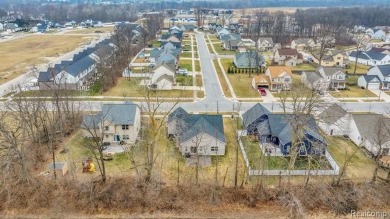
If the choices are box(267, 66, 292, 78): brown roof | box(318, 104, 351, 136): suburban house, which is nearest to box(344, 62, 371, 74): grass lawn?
box(267, 66, 292, 78): brown roof

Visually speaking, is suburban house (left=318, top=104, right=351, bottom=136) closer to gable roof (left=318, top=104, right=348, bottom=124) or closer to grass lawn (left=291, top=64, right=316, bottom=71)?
gable roof (left=318, top=104, right=348, bottom=124)

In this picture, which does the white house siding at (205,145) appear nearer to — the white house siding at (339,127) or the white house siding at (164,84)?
the white house siding at (339,127)

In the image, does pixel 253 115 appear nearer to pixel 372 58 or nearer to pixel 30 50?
pixel 372 58

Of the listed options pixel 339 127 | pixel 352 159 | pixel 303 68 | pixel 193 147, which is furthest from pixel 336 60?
pixel 193 147

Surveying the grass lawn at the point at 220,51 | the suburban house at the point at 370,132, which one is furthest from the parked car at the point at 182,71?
the suburban house at the point at 370,132

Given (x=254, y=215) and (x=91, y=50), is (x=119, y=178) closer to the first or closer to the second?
(x=254, y=215)
